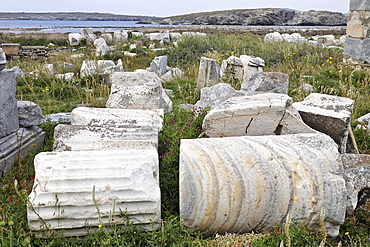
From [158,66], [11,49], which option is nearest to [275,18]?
[11,49]

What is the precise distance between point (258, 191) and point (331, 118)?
1659mm

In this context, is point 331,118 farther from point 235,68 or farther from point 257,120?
point 235,68

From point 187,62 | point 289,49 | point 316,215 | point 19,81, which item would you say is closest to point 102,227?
point 316,215

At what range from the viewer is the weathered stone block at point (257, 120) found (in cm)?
384

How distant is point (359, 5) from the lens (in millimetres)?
9664

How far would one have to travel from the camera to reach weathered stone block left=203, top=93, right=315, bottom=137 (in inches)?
151

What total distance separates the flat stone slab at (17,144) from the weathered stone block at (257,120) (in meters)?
2.22

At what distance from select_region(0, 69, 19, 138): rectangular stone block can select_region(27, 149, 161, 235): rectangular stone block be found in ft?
5.62

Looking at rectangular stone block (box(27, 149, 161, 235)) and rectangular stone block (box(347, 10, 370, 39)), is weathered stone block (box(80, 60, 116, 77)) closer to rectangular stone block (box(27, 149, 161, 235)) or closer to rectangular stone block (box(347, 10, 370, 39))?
rectangular stone block (box(27, 149, 161, 235))

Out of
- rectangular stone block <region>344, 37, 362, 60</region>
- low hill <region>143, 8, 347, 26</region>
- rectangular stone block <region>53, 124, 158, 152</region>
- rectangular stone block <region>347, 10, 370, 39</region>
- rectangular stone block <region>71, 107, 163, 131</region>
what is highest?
low hill <region>143, 8, 347, 26</region>

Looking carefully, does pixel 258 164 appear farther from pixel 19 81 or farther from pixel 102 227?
pixel 19 81

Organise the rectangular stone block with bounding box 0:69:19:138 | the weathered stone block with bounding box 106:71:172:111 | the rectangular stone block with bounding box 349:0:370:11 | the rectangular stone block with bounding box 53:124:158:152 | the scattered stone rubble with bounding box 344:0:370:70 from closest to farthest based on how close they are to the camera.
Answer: the rectangular stone block with bounding box 53:124:158:152, the rectangular stone block with bounding box 0:69:19:138, the weathered stone block with bounding box 106:71:172:111, the rectangular stone block with bounding box 349:0:370:11, the scattered stone rubble with bounding box 344:0:370:70

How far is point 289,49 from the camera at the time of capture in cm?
1286

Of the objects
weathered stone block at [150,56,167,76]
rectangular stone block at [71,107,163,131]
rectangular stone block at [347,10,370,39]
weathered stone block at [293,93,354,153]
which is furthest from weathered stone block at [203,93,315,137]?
rectangular stone block at [347,10,370,39]
